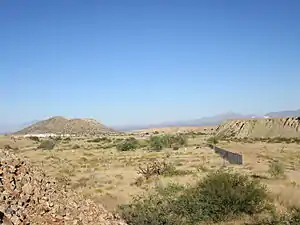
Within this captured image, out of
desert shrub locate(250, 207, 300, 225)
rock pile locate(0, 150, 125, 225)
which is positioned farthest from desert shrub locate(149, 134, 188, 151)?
rock pile locate(0, 150, 125, 225)

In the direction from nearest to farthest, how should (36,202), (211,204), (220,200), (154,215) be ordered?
(36,202) < (154,215) < (211,204) < (220,200)

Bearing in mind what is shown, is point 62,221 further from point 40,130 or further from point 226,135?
point 40,130

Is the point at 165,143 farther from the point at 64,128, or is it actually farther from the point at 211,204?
the point at 64,128

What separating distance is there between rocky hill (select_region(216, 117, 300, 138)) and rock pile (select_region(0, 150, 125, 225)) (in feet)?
270

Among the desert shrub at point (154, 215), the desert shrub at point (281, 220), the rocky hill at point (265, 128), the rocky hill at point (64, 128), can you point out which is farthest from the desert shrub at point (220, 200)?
the rocky hill at point (64, 128)

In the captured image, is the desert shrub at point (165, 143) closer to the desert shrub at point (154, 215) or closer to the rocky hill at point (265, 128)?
the rocky hill at point (265, 128)

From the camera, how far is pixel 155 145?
61.4 m

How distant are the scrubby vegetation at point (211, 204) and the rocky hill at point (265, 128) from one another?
248 feet

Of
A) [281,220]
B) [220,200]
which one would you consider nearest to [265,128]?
[220,200]

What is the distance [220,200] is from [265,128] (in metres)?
88.0

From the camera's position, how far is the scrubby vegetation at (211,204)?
13613 mm

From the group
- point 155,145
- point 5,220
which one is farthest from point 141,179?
point 155,145

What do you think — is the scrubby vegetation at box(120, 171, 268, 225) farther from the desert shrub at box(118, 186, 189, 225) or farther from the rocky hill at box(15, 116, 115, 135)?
the rocky hill at box(15, 116, 115, 135)

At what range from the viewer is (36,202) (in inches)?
369
